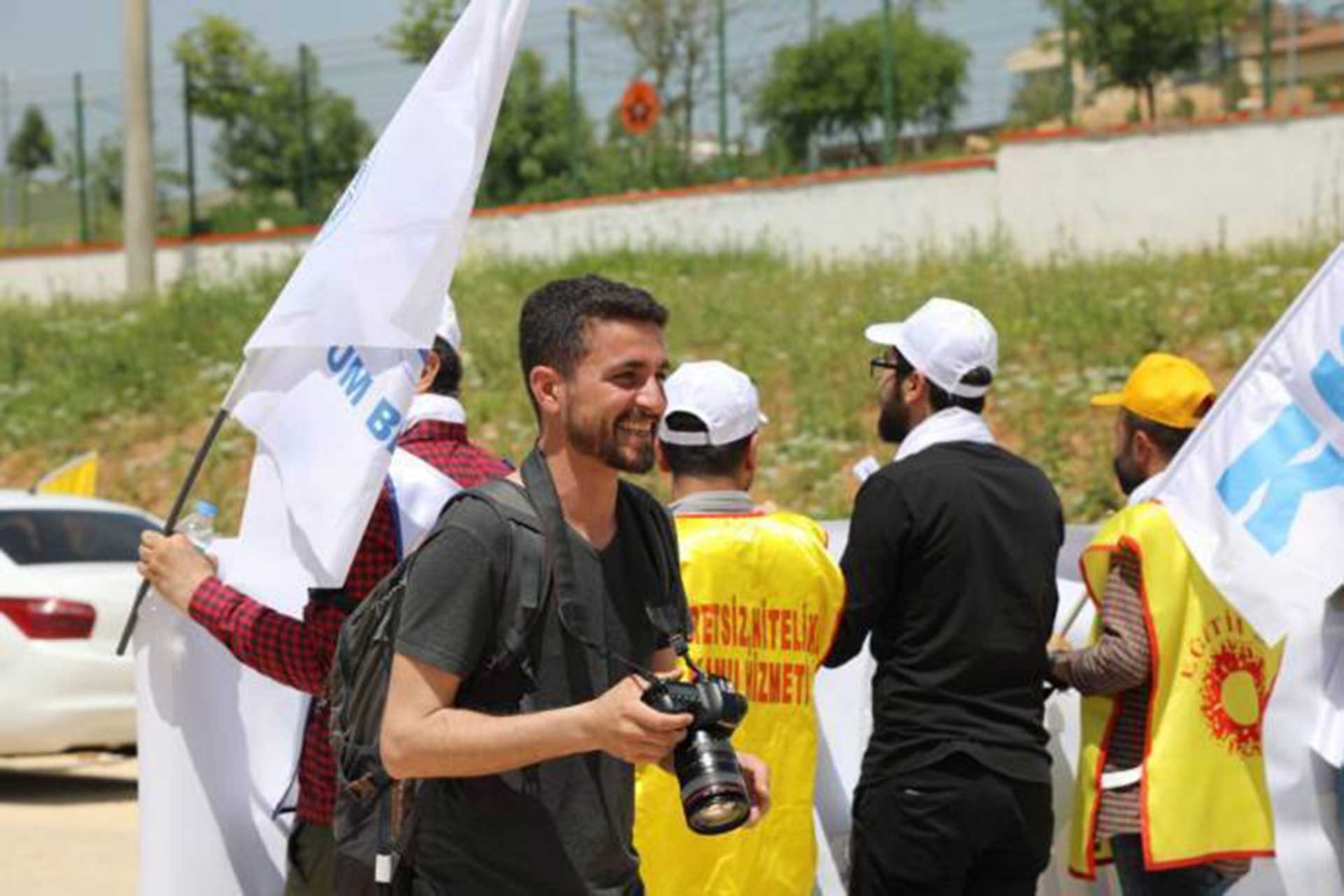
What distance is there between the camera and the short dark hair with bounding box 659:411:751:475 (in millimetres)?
5297

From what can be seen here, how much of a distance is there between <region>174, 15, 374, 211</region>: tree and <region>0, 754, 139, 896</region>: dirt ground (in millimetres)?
18570

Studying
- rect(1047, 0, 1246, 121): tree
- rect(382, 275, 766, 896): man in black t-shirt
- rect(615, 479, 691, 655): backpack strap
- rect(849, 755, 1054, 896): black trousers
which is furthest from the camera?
rect(1047, 0, 1246, 121): tree

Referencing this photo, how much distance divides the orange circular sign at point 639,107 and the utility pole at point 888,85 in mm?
3169

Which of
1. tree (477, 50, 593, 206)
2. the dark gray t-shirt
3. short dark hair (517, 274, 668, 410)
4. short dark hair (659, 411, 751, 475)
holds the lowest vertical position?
the dark gray t-shirt

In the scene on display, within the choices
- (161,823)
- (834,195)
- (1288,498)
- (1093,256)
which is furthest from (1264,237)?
(161,823)

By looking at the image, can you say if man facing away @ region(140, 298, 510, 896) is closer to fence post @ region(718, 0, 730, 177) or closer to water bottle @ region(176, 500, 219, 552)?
water bottle @ region(176, 500, 219, 552)

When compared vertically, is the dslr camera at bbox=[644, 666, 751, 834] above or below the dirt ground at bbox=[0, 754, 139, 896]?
above

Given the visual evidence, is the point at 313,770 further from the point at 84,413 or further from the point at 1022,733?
the point at 84,413

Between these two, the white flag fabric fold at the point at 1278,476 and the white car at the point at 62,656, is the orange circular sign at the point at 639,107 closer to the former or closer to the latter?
the white car at the point at 62,656

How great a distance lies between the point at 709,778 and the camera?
3.40 metres

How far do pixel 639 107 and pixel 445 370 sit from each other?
23.2m

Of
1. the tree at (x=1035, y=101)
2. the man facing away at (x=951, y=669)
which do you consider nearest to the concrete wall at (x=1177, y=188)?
the tree at (x=1035, y=101)

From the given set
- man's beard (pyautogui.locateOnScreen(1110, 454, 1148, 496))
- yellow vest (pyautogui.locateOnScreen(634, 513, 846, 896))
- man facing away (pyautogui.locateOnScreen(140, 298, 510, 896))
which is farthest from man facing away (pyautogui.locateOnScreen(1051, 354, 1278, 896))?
man facing away (pyautogui.locateOnScreen(140, 298, 510, 896))

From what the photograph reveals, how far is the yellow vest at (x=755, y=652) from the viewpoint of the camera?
17.0 feet
